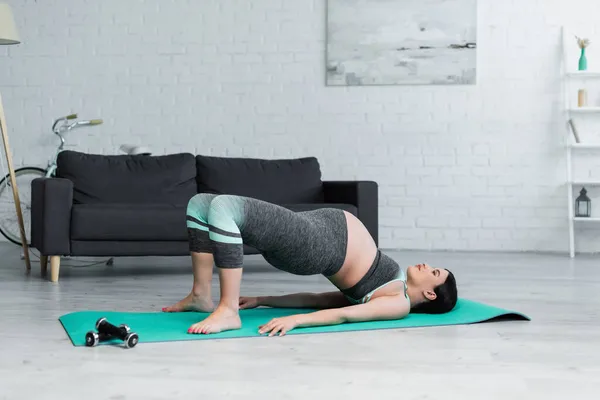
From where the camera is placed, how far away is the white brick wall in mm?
6270

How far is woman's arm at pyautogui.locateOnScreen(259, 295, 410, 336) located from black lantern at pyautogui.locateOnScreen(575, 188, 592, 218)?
352 centimetres

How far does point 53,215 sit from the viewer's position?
4.31m

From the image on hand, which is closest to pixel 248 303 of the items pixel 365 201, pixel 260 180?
pixel 365 201

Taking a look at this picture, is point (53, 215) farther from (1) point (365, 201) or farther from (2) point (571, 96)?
(2) point (571, 96)

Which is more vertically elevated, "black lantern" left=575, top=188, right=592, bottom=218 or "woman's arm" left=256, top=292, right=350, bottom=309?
"black lantern" left=575, top=188, right=592, bottom=218

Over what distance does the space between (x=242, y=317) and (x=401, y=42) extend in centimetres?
382

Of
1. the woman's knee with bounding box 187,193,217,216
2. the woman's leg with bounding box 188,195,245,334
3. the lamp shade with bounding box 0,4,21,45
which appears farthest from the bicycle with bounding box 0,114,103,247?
the woman's leg with bounding box 188,195,245,334

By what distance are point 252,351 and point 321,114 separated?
13.6ft

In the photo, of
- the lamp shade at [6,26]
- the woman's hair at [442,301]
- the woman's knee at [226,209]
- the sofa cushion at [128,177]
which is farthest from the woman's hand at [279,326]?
the lamp shade at [6,26]

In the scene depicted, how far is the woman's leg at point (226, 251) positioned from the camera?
8.86ft

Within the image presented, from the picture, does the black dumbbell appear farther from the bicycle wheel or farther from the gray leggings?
the bicycle wheel

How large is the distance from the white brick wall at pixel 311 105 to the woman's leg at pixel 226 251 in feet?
12.3

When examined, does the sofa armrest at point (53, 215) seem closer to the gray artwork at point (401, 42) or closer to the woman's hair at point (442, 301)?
the woman's hair at point (442, 301)

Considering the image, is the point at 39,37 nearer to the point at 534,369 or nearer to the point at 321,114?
the point at 321,114
